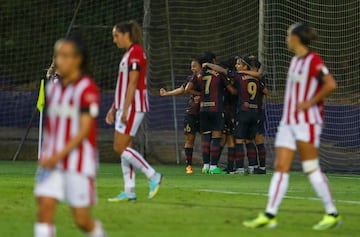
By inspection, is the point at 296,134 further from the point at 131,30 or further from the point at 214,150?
the point at 214,150

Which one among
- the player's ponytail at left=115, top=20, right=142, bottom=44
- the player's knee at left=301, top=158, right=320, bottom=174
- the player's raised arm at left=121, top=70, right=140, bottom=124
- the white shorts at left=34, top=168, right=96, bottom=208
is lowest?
the player's knee at left=301, top=158, right=320, bottom=174

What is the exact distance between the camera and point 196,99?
20984 millimetres

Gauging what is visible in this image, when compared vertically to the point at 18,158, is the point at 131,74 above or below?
above

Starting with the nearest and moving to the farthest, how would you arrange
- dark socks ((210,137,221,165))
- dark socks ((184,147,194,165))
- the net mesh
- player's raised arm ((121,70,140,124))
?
player's raised arm ((121,70,140,124))
dark socks ((210,137,221,165))
dark socks ((184,147,194,165))
the net mesh

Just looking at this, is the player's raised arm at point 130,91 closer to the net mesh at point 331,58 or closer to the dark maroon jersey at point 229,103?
the dark maroon jersey at point 229,103

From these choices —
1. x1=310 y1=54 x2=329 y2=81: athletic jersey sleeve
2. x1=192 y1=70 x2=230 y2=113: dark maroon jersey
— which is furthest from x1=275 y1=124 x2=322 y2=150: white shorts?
x1=192 y1=70 x2=230 y2=113: dark maroon jersey

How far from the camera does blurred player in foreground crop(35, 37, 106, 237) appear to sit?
25.7 feet

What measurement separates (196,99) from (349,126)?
14.4ft

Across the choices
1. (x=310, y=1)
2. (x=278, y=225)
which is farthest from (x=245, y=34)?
(x=278, y=225)

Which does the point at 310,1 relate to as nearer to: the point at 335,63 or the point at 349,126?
the point at 335,63

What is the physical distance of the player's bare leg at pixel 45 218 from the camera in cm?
777

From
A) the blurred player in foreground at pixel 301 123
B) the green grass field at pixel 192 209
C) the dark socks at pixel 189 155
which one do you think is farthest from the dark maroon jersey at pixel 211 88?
the blurred player in foreground at pixel 301 123

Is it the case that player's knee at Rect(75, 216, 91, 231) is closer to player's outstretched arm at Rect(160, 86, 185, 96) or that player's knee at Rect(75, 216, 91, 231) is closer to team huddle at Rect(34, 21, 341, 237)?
team huddle at Rect(34, 21, 341, 237)

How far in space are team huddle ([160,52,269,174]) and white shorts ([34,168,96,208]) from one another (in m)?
11.6
